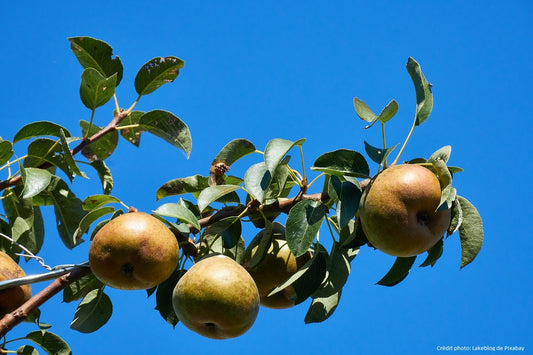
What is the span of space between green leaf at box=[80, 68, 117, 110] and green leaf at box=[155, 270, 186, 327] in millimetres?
823

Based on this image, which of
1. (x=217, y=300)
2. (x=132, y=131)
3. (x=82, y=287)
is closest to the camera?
(x=217, y=300)

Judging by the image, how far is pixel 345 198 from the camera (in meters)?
2.35

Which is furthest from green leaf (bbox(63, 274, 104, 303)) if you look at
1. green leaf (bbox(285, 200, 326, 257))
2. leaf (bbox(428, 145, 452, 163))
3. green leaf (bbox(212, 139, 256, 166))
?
leaf (bbox(428, 145, 452, 163))

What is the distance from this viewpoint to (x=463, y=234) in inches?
94.7

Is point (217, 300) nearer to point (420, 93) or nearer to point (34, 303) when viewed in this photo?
point (34, 303)

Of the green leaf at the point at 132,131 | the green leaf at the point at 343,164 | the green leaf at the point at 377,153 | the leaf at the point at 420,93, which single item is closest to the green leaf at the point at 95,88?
the green leaf at the point at 132,131

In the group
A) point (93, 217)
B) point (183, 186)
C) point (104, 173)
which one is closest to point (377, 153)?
point (183, 186)

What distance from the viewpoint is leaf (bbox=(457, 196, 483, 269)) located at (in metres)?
2.38

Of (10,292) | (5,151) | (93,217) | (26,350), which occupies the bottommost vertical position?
(26,350)

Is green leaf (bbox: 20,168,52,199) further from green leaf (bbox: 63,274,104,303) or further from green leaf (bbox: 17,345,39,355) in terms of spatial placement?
green leaf (bbox: 17,345,39,355)

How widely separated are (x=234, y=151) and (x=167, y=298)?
66 cm

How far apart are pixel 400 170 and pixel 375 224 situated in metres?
0.22

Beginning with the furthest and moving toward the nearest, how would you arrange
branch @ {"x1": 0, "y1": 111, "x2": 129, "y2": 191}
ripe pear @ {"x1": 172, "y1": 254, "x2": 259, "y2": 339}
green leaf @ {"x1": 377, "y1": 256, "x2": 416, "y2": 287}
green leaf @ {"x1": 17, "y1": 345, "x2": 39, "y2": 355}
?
branch @ {"x1": 0, "y1": 111, "x2": 129, "y2": 191} < green leaf @ {"x1": 17, "y1": 345, "x2": 39, "y2": 355} < green leaf @ {"x1": 377, "y1": 256, "x2": 416, "y2": 287} < ripe pear @ {"x1": 172, "y1": 254, "x2": 259, "y2": 339}

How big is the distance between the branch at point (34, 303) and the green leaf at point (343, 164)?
99cm
